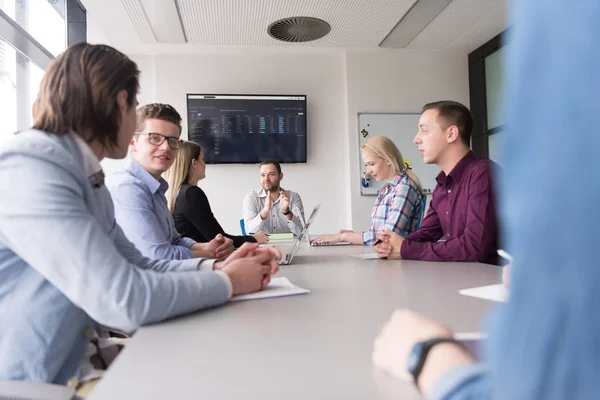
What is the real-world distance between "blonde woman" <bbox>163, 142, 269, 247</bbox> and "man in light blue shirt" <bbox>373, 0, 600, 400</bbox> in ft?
8.00

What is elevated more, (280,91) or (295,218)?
(280,91)

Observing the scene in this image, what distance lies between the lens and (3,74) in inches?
114

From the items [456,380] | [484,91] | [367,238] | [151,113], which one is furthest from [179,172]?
[484,91]

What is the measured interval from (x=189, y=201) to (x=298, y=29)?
257 centimetres

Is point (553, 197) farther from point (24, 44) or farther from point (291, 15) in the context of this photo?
point (291, 15)

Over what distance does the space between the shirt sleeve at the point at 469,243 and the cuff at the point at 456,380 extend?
145 cm

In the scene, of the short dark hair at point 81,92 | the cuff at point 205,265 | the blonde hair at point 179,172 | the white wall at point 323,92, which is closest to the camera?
the short dark hair at point 81,92

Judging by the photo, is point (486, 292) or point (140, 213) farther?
point (140, 213)

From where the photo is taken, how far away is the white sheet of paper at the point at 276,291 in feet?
3.48

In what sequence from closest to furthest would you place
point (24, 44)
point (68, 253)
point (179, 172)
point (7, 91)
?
point (68, 253) < point (179, 172) < point (7, 91) < point (24, 44)

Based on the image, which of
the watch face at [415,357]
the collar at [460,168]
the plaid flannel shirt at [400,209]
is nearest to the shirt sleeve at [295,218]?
the plaid flannel shirt at [400,209]

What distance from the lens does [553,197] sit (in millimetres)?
237

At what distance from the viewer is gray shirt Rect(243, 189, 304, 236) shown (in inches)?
160

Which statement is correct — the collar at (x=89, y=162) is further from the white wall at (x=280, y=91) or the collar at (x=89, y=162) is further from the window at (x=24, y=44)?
the white wall at (x=280, y=91)
